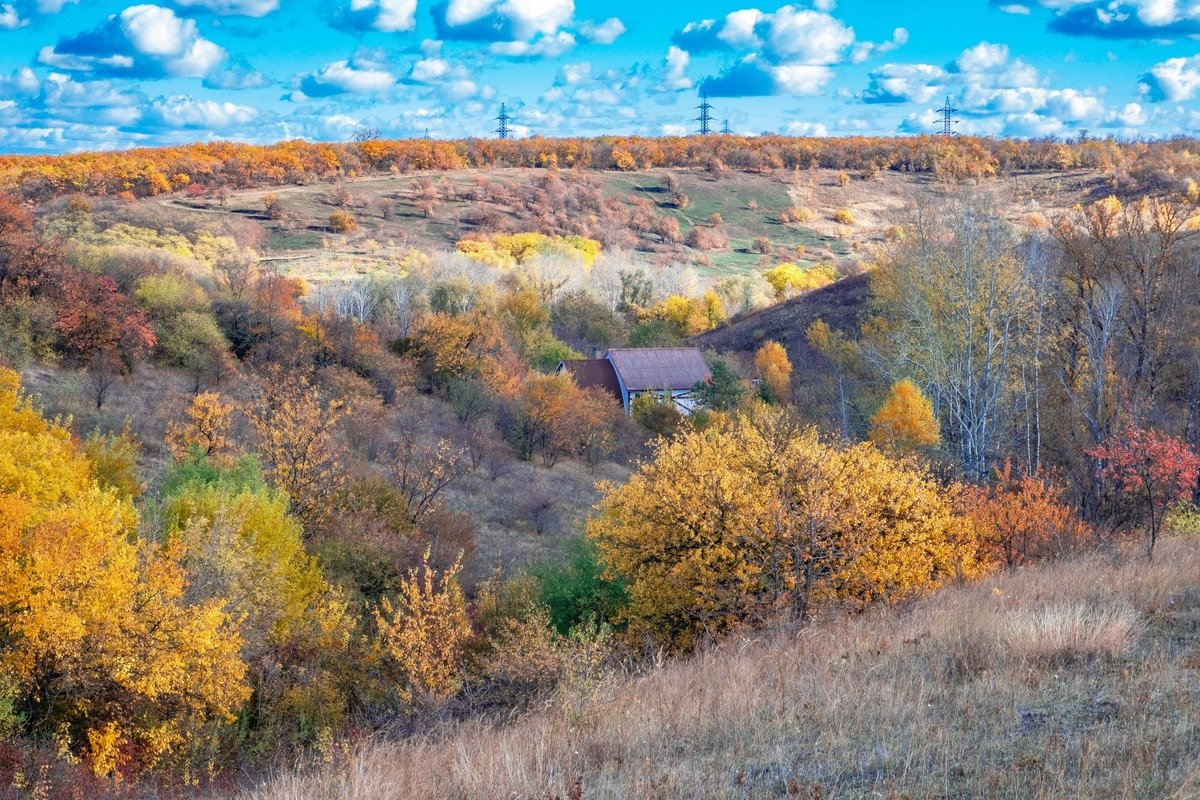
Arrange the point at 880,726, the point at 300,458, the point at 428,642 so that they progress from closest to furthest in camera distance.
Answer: the point at 880,726 < the point at 428,642 < the point at 300,458

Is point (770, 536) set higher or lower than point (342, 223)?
lower

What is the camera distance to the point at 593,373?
54031mm

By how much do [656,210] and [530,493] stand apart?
100358mm

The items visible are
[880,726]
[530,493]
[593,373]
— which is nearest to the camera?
[880,726]

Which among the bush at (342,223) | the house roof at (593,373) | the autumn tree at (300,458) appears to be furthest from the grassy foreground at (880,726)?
the bush at (342,223)

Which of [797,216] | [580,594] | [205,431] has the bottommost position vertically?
[580,594]

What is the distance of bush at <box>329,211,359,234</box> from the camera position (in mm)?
100625

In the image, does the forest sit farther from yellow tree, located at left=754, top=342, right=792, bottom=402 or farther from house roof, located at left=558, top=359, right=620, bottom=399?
house roof, located at left=558, top=359, right=620, bottom=399

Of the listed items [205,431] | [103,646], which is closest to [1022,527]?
[103,646]

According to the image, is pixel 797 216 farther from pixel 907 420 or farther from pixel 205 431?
pixel 205 431

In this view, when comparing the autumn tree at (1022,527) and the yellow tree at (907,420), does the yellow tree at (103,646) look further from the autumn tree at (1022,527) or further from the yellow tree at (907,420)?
the yellow tree at (907,420)

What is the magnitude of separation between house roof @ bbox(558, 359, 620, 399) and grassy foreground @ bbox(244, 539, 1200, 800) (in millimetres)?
43986

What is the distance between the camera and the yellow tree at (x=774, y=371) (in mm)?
48031

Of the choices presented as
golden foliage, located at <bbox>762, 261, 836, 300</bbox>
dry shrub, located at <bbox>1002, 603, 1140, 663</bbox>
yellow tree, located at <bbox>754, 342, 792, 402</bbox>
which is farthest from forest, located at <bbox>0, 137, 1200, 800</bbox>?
golden foliage, located at <bbox>762, 261, 836, 300</bbox>
